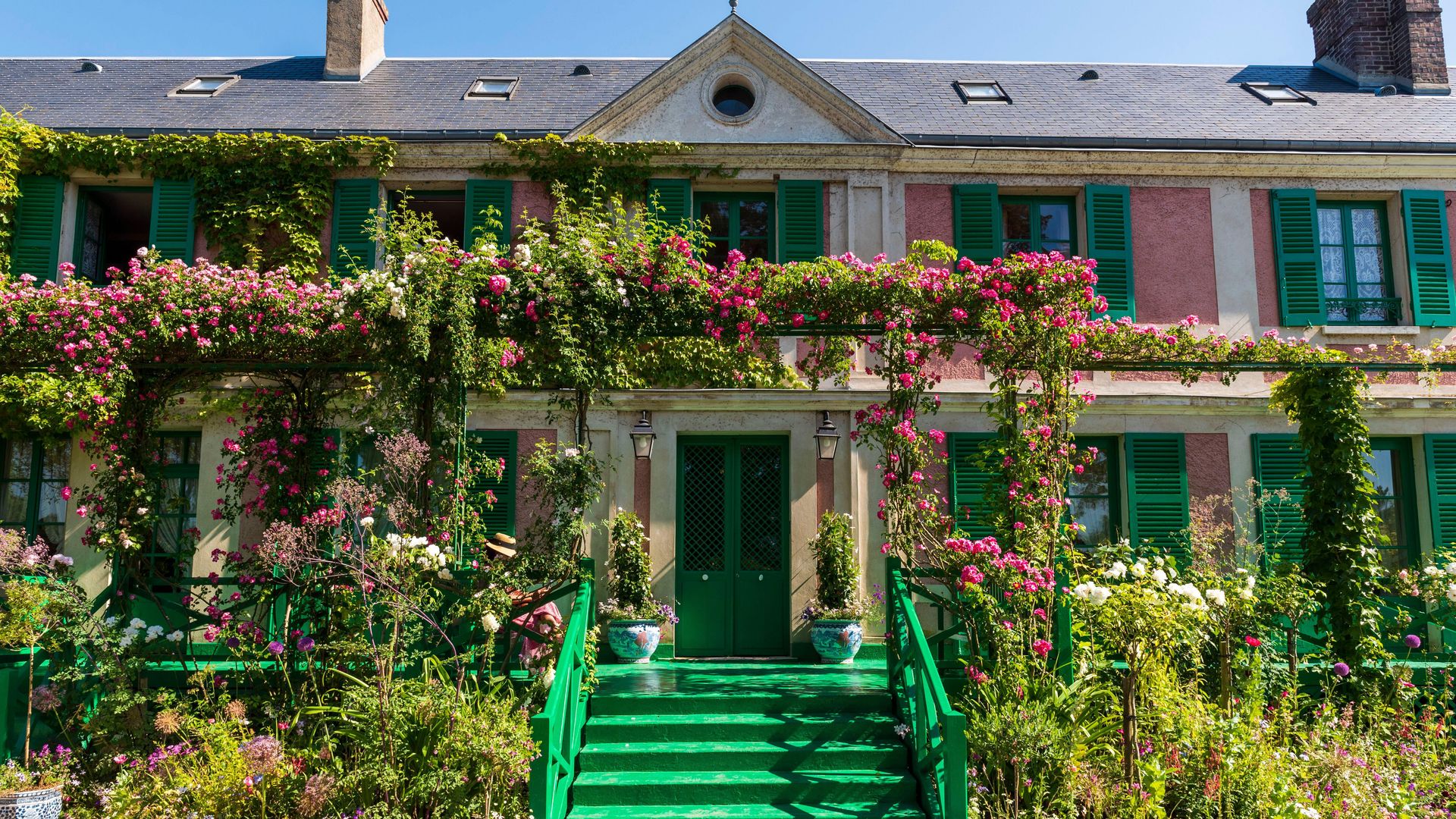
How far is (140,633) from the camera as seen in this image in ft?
21.3

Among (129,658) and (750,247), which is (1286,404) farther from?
(129,658)

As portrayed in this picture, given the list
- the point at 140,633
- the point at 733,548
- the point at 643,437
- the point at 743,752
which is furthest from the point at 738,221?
the point at 140,633

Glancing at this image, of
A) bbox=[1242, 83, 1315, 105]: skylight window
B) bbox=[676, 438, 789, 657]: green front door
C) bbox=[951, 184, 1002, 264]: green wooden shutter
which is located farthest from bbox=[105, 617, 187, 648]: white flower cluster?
bbox=[1242, 83, 1315, 105]: skylight window

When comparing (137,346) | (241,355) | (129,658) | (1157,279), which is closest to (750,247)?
(1157,279)

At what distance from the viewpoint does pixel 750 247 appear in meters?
10.1

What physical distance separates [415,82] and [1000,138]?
6754 mm

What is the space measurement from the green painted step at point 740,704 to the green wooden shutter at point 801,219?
15.4 ft

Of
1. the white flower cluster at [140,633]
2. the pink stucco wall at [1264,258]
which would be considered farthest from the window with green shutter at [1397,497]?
the white flower cluster at [140,633]

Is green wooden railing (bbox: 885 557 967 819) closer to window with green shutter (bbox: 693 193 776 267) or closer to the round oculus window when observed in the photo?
window with green shutter (bbox: 693 193 776 267)

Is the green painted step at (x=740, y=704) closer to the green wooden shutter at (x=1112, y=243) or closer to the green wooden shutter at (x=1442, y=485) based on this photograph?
the green wooden shutter at (x=1112, y=243)

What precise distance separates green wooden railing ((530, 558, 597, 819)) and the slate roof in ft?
18.7

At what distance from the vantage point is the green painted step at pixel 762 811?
546 cm

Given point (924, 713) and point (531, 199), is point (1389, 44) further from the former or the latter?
point (924, 713)

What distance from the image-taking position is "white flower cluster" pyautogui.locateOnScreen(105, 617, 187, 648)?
6.40m
